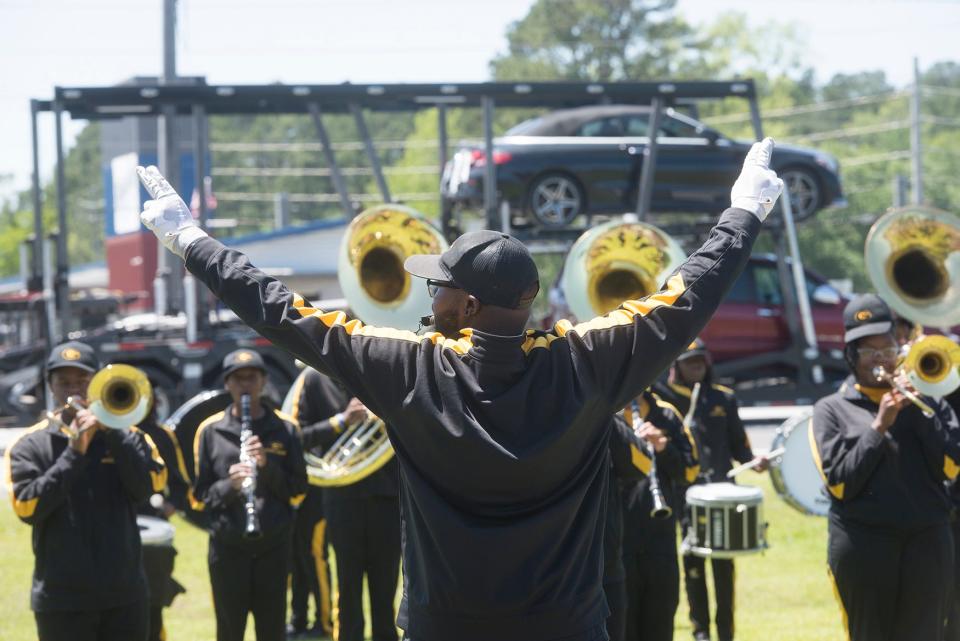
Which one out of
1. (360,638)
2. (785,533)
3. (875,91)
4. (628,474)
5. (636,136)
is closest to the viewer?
(628,474)

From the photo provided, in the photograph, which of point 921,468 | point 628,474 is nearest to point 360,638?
point 628,474

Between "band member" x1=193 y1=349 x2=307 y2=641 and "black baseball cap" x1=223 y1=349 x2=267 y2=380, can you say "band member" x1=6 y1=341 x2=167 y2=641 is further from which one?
"black baseball cap" x1=223 y1=349 x2=267 y2=380

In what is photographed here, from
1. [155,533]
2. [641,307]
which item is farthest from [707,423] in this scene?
[641,307]

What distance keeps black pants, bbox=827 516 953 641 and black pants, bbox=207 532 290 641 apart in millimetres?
2734

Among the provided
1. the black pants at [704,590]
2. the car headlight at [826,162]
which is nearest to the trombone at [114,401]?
the black pants at [704,590]

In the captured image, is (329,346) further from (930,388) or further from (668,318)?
(930,388)

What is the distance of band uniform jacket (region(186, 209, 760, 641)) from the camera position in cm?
Answer: 362

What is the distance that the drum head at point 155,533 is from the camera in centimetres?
693

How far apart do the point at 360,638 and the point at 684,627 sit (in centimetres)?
252

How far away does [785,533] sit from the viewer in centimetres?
1143

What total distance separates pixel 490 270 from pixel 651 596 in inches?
148

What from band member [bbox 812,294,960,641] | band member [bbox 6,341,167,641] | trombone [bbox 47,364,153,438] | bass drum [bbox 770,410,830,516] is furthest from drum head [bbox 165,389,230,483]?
band member [bbox 812,294,960,641]

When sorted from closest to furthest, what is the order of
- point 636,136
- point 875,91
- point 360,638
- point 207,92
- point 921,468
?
point 921,468 → point 360,638 → point 207,92 → point 636,136 → point 875,91

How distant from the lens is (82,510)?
583 centimetres
